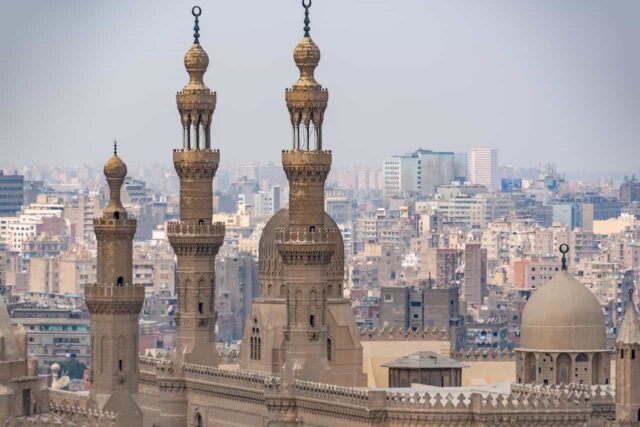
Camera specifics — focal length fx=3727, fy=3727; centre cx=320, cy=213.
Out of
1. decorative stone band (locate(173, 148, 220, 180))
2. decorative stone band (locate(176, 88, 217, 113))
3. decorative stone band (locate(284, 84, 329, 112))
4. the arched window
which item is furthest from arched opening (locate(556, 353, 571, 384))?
decorative stone band (locate(176, 88, 217, 113))

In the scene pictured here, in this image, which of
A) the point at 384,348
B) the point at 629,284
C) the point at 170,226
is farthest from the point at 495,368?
the point at 629,284

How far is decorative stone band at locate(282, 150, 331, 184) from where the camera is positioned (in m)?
83.8

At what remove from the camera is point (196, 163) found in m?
91.4

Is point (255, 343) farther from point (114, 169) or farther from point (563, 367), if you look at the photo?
point (563, 367)

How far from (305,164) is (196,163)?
26.4ft

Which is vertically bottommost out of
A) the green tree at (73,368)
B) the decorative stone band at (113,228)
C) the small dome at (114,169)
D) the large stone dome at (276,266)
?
the green tree at (73,368)

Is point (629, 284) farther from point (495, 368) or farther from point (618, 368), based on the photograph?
point (618, 368)

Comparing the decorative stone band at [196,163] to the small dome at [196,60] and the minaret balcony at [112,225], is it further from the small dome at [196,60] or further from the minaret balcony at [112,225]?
the minaret balcony at [112,225]

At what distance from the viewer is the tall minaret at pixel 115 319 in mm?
83562

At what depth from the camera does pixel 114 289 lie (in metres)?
84.2

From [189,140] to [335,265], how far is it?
5.80 metres

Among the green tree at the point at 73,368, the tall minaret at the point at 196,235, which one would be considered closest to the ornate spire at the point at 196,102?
the tall minaret at the point at 196,235

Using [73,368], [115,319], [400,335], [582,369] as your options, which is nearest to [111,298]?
[115,319]

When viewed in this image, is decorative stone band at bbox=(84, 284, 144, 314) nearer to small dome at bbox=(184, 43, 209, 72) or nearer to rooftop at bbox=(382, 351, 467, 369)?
rooftop at bbox=(382, 351, 467, 369)
